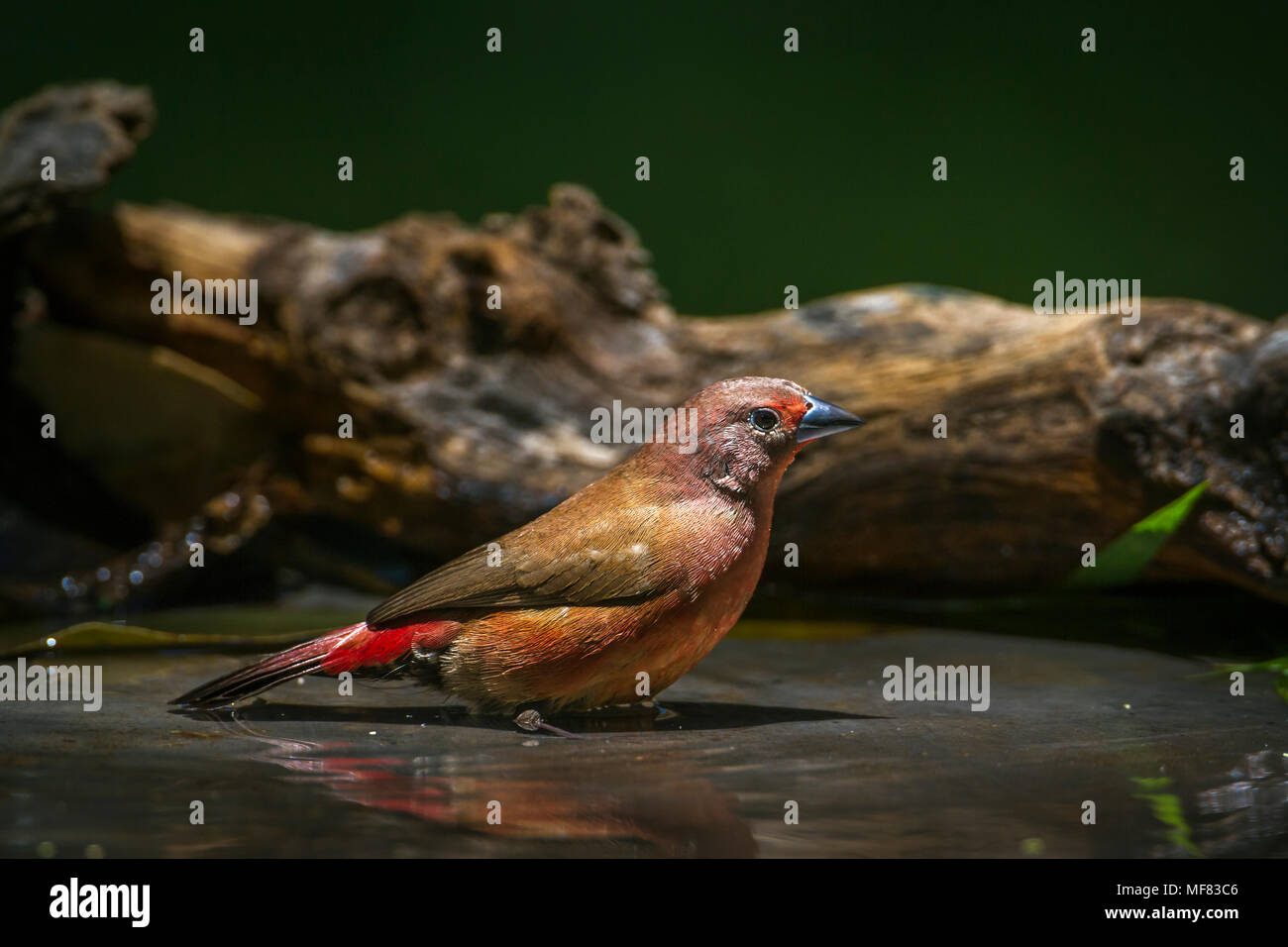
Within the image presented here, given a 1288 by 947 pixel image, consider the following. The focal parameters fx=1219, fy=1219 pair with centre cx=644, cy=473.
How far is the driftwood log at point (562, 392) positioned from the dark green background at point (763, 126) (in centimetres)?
103

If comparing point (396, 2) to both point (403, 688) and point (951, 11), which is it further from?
point (403, 688)

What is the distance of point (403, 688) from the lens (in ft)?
13.7

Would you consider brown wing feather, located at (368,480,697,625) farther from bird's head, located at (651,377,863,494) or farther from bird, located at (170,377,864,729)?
bird's head, located at (651,377,863,494)

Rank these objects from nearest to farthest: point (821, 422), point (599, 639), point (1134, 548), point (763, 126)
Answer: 1. point (599, 639)
2. point (821, 422)
3. point (1134, 548)
4. point (763, 126)

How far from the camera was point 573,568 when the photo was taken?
3.47 metres

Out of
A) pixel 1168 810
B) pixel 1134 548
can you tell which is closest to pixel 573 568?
pixel 1168 810

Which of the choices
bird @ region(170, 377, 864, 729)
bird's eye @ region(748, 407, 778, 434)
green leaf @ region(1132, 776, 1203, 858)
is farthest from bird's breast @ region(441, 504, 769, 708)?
green leaf @ region(1132, 776, 1203, 858)

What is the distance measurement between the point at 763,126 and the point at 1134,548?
12.3 ft

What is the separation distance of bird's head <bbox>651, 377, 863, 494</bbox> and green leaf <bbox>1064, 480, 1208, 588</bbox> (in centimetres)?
165

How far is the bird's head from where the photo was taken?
361 cm

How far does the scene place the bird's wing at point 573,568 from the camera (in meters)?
3.42

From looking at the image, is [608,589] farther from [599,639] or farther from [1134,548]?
[1134,548]
